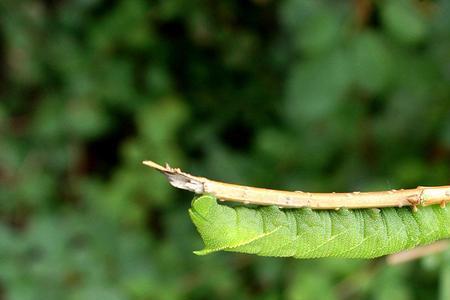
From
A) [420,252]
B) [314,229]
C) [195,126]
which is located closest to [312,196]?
[314,229]

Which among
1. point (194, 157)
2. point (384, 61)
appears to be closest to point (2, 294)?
point (194, 157)

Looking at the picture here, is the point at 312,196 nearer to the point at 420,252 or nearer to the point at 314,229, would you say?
the point at 314,229

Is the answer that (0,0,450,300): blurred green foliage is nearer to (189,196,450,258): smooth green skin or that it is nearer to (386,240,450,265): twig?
(386,240,450,265): twig

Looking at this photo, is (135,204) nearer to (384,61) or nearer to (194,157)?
(194,157)

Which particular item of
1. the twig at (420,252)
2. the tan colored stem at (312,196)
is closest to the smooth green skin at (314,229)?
the tan colored stem at (312,196)

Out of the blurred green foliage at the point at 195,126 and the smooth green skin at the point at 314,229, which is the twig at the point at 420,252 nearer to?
the blurred green foliage at the point at 195,126

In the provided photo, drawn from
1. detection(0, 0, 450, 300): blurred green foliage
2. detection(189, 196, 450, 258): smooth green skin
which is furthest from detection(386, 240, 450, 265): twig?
detection(189, 196, 450, 258): smooth green skin
